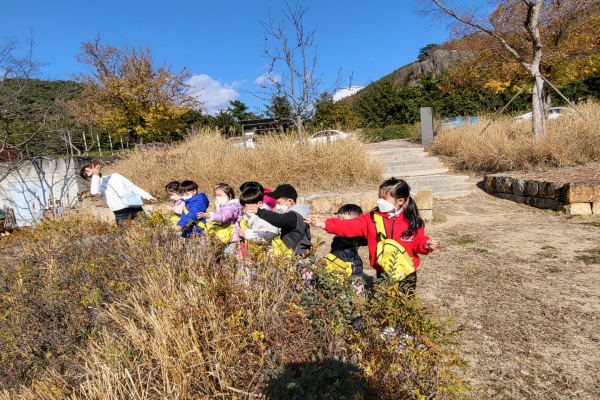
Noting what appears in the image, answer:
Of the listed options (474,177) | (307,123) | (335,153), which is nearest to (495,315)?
(335,153)

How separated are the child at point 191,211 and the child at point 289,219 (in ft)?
3.34

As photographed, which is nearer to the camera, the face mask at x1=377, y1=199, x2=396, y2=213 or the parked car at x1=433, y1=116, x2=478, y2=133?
the face mask at x1=377, y1=199, x2=396, y2=213

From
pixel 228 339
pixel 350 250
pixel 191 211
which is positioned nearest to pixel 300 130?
pixel 191 211

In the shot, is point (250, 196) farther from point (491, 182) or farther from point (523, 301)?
point (491, 182)

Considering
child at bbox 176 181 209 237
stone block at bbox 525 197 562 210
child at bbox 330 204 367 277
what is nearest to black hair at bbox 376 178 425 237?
child at bbox 330 204 367 277

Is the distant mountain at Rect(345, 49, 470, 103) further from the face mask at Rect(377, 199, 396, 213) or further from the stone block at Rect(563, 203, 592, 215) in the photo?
the face mask at Rect(377, 199, 396, 213)

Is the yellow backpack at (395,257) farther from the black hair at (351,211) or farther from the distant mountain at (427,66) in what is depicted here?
the distant mountain at (427,66)

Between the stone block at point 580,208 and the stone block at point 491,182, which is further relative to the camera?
the stone block at point 491,182

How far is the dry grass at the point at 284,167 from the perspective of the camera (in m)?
6.32

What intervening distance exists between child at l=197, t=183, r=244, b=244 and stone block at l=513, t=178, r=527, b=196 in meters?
5.18

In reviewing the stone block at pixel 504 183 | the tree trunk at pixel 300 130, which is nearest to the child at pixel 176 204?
the tree trunk at pixel 300 130

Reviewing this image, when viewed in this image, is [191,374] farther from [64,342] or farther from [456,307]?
[456,307]

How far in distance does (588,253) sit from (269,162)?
4847mm

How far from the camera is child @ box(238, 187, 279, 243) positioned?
2.58m
